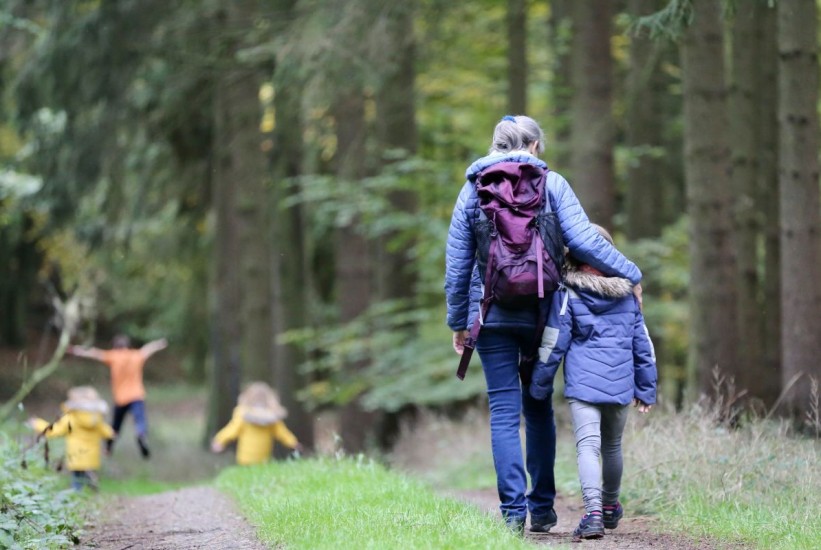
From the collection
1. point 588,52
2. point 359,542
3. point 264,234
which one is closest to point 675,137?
point 264,234

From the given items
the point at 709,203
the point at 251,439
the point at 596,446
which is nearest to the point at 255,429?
the point at 251,439

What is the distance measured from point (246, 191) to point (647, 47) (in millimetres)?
6584

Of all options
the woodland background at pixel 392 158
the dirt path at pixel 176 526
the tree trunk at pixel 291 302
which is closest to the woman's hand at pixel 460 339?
the dirt path at pixel 176 526

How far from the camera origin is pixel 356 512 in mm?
6328

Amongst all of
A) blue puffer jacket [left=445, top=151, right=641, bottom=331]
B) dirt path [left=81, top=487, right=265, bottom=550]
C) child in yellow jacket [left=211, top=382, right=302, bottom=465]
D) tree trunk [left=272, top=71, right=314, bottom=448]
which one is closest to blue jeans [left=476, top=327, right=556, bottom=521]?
blue puffer jacket [left=445, top=151, right=641, bottom=331]

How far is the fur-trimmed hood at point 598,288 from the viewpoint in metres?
6.09

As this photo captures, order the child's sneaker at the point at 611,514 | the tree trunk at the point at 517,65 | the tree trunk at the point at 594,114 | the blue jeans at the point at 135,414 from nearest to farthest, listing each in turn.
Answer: the child's sneaker at the point at 611,514 < the tree trunk at the point at 594,114 < the blue jeans at the point at 135,414 < the tree trunk at the point at 517,65

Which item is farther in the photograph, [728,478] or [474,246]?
[728,478]

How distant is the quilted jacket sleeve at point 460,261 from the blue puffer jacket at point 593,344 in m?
0.49

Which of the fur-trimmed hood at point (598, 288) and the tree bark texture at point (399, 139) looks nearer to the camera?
the fur-trimmed hood at point (598, 288)

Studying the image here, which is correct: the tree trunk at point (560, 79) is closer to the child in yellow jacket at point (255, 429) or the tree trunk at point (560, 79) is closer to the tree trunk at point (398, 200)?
the tree trunk at point (398, 200)

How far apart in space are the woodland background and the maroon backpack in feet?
9.80

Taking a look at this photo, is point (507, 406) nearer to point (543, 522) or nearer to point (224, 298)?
point (543, 522)

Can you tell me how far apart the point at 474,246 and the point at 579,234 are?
0.56 meters
